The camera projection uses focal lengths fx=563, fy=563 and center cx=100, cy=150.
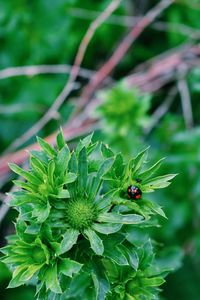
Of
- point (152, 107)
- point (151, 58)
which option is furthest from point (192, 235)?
point (151, 58)

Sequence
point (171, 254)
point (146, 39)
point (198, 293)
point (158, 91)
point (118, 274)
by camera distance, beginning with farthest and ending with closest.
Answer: point (146, 39) → point (158, 91) → point (198, 293) → point (171, 254) → point (118, 274)

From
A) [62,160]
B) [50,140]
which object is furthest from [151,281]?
[50,140]

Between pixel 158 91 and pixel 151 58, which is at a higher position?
pixel 151 58

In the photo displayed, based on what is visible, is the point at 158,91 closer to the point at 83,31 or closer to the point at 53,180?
the point at 83,31

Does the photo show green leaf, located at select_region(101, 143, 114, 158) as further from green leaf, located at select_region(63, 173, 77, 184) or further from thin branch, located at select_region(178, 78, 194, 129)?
thin branch, located at select_region(178, 78, 194, 129)

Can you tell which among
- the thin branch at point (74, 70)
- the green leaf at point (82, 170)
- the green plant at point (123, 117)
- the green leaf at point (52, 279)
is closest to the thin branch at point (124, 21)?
the thin branch at point (74, 70)

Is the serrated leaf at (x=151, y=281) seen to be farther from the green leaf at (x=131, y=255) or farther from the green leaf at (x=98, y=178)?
the green leaf at (x=98, y=178)

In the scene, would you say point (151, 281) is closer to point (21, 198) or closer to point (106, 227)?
Answer: point (106, 227)
